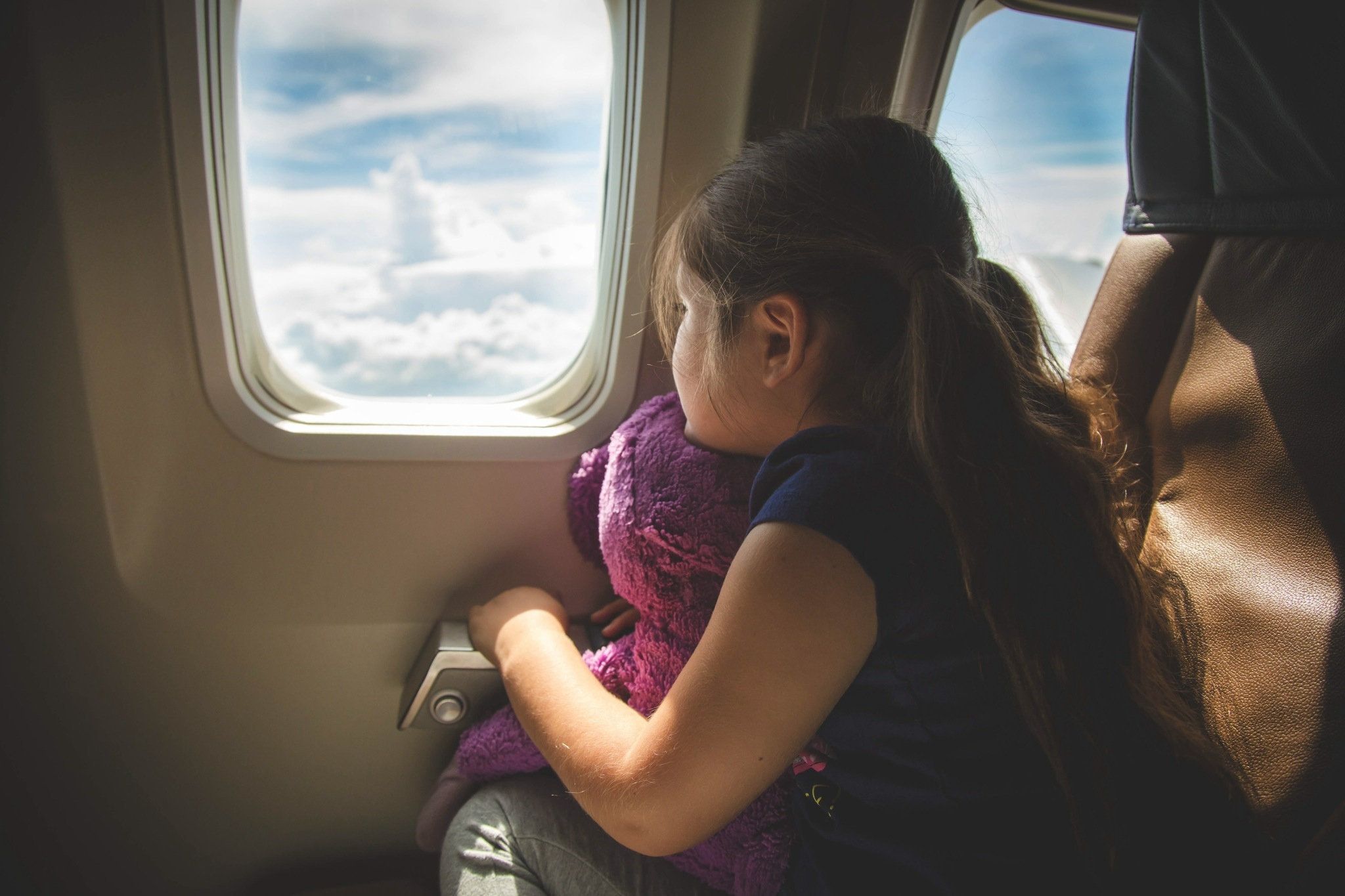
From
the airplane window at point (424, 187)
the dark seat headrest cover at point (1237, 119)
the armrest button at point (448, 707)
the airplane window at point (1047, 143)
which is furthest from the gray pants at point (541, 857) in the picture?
the dark seat headrest cover at point (1237, 119)

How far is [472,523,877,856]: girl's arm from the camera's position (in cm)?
74

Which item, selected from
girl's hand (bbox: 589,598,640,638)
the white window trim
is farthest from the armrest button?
the white window trim

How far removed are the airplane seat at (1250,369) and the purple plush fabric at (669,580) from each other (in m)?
0.48

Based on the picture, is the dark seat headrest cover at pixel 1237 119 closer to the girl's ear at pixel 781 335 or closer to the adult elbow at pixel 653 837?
the girl's ear at pixel 781 335

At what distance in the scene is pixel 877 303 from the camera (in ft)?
2.93

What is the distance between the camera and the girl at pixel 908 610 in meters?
0.75

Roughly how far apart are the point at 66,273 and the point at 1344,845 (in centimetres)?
147

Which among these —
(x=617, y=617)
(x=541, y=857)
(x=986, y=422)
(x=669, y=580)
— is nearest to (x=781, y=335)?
(x=986, y=422)

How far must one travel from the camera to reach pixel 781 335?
0.93 meters

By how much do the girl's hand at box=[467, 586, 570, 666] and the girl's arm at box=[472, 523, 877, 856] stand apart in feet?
1.32

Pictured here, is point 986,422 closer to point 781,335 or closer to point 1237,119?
point 781,335

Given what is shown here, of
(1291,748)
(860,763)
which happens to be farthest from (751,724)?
(1291,748)

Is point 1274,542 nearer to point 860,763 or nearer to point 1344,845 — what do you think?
point 1344,845

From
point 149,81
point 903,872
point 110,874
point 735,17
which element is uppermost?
point 735,17
